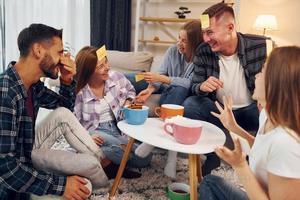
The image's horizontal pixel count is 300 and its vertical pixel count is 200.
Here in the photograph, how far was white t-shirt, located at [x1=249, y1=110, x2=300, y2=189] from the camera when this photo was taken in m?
0.80

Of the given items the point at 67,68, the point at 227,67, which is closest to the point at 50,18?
the point at 67,68

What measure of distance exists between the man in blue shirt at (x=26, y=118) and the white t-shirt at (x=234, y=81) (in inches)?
38.8

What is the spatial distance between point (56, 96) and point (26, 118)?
30 cm

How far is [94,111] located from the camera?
1873 mm

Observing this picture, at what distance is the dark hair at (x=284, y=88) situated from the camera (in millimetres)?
839

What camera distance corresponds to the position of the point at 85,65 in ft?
5.92

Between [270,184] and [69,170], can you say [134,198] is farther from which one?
[270,184]

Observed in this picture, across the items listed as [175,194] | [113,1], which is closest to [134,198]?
[175,194]

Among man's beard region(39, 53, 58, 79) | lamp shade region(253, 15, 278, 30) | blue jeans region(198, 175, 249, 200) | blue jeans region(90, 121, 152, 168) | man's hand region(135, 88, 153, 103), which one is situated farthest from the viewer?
lamp shade region(253, 15, 278, 30)

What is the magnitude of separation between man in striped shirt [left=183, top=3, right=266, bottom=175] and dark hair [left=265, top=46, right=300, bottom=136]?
0.93 metres

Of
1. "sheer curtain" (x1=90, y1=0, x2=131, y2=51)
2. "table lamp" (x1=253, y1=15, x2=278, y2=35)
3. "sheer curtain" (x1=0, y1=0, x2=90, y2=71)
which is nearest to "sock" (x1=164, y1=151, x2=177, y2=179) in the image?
"sheer curtain" (x1=0, y1=0, x2=90, y2=71)

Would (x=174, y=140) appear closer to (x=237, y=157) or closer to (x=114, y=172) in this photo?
(x=237, y=157)

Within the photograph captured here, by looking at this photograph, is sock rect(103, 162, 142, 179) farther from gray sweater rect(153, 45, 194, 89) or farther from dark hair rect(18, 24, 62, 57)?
dark hair rect(18, 24, 62, 57)

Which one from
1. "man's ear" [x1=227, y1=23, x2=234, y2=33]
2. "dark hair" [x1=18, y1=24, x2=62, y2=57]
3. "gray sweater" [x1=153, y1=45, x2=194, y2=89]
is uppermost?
"man's ear" [x1=227, y1=23, x2=234, y2=33]
